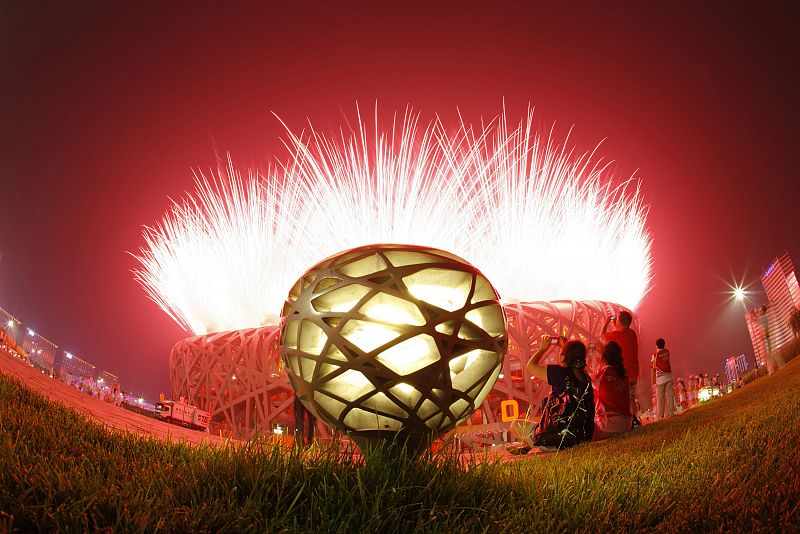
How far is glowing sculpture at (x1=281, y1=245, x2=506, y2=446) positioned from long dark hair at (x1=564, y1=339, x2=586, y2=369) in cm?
385

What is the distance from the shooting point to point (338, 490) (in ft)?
11.0

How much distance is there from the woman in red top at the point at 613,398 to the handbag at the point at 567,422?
0.61m

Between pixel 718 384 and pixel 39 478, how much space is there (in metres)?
26.1

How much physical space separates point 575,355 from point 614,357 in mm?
1001

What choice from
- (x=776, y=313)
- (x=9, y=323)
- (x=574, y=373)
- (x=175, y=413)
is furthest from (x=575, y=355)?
(x=776, y=313)

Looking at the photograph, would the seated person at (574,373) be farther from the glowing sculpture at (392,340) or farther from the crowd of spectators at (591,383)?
the glowing sculpture at (392,340)

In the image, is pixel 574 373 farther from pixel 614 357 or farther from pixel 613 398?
pixel 613 398

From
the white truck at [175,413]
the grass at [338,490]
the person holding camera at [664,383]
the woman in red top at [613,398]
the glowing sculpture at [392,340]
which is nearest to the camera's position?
the grass at [338,490]

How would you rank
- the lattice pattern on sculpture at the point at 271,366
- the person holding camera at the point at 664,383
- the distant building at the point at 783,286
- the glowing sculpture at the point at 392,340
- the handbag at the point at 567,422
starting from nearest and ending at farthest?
the glowing sculpture at the point at 392,340
the handbag at the point at 567,422
the person holding camera at the point at 664,383
the lattice pattern on sculpture at the point at 271,366
the distant building at the point at 783,286

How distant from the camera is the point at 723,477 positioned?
3.96 m

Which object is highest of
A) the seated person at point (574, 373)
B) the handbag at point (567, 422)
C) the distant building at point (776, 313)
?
the distant building at point (776, 313)

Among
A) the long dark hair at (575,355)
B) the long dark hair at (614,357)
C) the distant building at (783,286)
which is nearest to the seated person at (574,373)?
the long dark hair at (575,355)

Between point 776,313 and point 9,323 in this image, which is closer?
point 9,323

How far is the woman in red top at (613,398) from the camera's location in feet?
28.3
